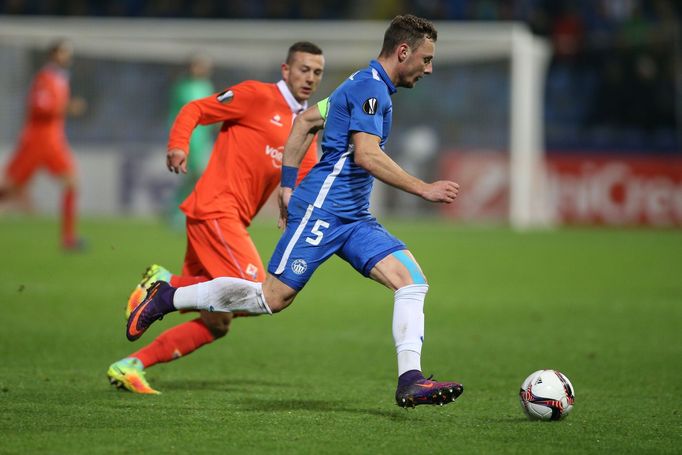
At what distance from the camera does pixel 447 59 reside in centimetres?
2353

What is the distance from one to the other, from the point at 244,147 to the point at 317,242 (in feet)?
4.81

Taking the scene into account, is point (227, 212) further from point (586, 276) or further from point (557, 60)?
point (557, 60)

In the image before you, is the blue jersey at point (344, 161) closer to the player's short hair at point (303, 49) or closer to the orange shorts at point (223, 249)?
the orange shorts at point (223, 249)

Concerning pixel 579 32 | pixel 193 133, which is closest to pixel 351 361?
pixel 193 133

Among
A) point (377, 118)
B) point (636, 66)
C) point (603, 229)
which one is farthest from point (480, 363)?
point (636, 66)

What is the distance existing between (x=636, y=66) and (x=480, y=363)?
17.5 m

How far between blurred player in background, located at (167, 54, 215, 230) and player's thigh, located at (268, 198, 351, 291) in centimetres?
1221

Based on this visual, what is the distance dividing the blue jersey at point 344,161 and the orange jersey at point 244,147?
1.05 meters

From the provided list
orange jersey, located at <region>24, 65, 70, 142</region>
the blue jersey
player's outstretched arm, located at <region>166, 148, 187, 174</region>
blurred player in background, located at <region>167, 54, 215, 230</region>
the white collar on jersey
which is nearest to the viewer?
the blue jersey

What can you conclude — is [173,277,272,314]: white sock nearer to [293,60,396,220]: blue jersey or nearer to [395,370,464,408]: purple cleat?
[293,60,396,220]: blue jersey

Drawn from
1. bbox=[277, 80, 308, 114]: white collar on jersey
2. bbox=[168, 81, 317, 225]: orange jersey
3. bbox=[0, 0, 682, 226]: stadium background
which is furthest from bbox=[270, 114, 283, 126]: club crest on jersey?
bbox=[0, 0, 682, 226]: stadium background

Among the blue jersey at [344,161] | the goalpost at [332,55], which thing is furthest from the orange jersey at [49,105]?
the blue jersey at [344,161]

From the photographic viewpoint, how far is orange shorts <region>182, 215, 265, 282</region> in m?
7.27

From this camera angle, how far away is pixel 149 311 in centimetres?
674
